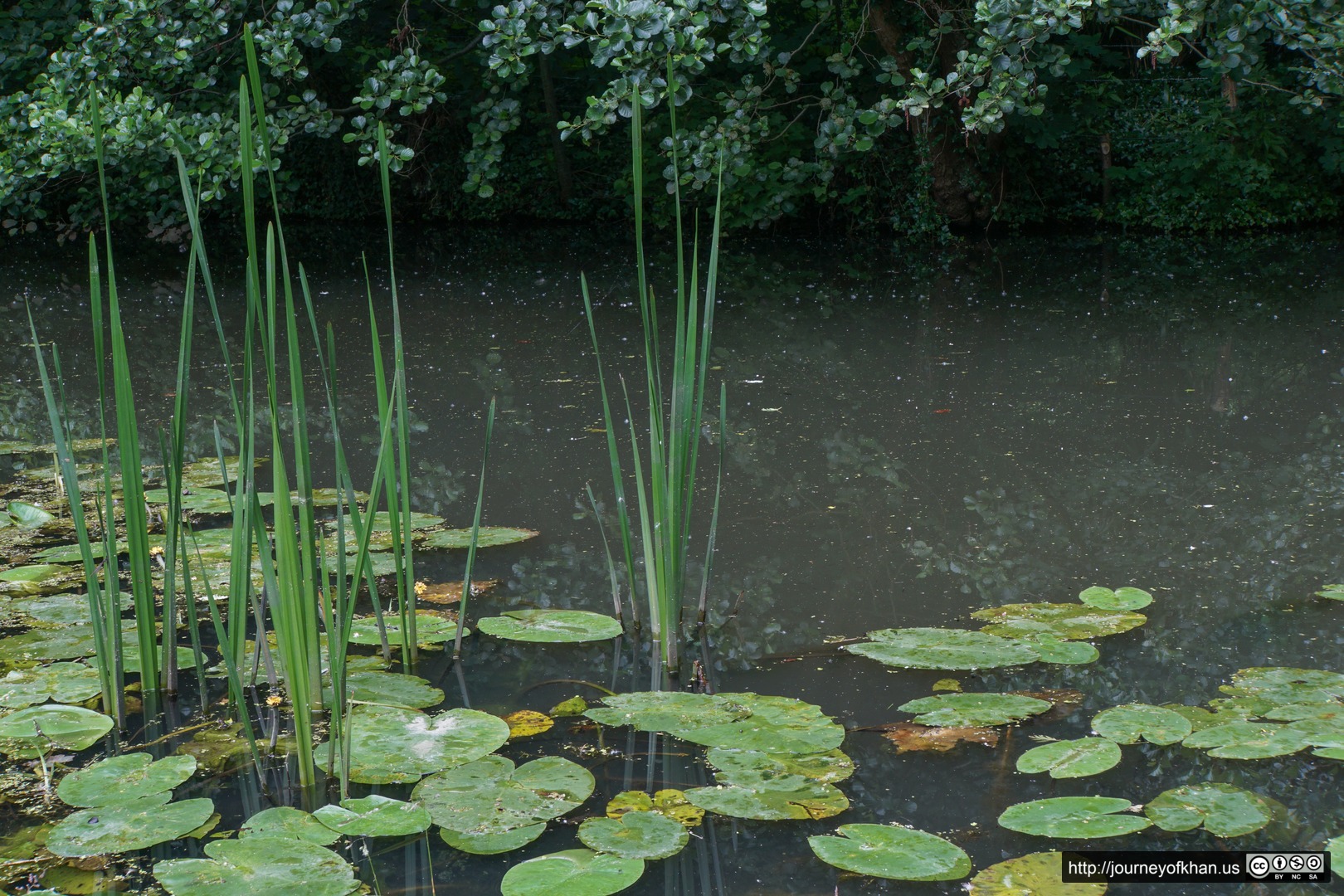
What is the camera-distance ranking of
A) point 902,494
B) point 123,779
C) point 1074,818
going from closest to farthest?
1. point 1074,818
2. point 123,779
3. point 902,494

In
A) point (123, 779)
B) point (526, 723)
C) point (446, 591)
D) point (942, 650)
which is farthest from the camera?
point (446, 591)

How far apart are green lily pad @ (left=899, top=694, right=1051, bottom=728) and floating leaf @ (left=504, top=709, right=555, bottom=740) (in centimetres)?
55

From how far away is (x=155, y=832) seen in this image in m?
1.41

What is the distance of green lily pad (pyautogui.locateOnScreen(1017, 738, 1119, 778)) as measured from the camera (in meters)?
1.53

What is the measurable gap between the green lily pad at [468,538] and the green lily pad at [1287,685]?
140cm

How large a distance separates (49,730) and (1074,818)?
143 cm

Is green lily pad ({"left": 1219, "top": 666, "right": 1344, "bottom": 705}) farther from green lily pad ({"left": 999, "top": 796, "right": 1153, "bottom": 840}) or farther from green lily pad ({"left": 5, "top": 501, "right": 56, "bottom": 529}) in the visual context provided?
green lily pad ({"left": 5, "top": 501, "right": 56, "bottom": 529})

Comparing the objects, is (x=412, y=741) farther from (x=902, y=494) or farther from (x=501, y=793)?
(x=902, y=494)

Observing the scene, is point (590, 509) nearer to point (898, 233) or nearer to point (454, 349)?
point (454, 349)

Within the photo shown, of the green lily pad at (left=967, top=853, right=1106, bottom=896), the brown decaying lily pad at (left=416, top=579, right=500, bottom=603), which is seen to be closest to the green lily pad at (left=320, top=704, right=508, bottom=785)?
the brown decaying lily pad at (left=416, top=579, right=500, bottom=603)

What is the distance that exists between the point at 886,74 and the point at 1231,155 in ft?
A: 9.27

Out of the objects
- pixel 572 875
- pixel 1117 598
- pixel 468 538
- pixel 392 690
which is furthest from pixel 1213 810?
pixel 468 538

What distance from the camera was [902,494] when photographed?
273cm

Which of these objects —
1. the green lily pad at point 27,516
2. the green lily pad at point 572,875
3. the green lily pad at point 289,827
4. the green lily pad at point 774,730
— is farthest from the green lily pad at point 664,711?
the green lily pad at point 27,516
